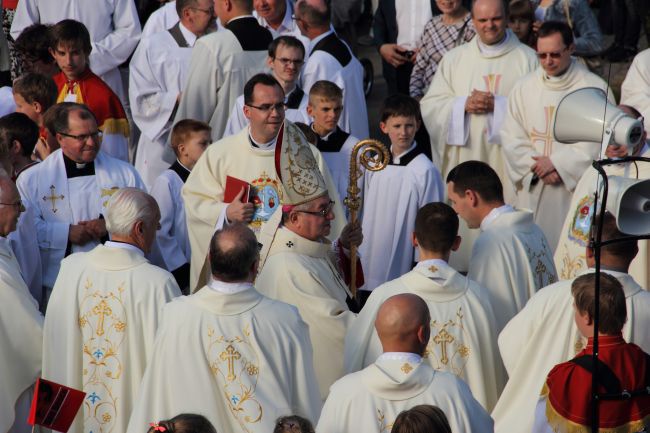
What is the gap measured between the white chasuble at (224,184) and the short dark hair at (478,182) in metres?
1.07

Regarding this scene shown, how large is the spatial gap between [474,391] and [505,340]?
1.39 ft

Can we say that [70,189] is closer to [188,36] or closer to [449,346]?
[449,346]

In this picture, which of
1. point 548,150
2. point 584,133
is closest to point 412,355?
point 584,133

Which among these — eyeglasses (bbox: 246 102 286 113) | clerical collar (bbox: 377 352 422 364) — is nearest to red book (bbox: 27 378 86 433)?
clerical collar (bbox: 377 352 422 364)

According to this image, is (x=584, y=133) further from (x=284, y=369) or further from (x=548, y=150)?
(x=548, y=150)

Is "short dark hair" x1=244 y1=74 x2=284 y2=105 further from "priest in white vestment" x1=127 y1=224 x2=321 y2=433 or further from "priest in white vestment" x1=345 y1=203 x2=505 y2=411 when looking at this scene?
"priest in white vestment" x1=127 y1=224 x2=321 y2=433

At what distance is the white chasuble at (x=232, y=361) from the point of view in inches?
235

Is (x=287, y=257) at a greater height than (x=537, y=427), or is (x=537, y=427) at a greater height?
(x=287, y=257)

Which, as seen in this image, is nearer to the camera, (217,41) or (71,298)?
(71,298)

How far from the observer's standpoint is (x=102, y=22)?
11.6 meters

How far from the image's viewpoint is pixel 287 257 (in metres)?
6.82

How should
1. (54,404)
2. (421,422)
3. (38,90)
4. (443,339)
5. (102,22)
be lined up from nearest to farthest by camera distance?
(421,422), (54,404), (443,339), (38,90), (102,22)

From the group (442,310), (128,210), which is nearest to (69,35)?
(128,210)

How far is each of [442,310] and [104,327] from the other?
1.69m
